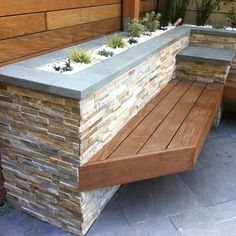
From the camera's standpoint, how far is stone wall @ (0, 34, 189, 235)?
1751 mm

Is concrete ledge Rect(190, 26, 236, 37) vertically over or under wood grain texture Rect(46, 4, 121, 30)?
under

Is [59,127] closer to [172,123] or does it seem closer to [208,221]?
[172,123]

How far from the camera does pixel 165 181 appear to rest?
2564 mm

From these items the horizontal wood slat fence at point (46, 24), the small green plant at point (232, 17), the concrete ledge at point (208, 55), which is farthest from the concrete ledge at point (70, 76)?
the small green plant at point (232, 17)

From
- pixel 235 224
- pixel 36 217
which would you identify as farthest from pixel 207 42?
pixel 36 217

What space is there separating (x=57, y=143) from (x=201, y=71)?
2109mm

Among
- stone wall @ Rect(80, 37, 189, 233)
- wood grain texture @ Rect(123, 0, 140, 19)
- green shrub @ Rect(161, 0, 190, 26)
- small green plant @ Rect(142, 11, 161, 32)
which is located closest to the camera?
stone wall @ Rect(80, 37, 189, 233)

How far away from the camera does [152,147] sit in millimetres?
2035

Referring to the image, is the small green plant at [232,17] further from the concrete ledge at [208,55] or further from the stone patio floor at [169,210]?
the stone patio floor at [169,210]

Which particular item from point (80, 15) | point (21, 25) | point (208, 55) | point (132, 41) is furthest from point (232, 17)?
point (21, 25)

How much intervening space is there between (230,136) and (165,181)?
3.81 ft

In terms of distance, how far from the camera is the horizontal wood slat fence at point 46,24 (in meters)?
2.03

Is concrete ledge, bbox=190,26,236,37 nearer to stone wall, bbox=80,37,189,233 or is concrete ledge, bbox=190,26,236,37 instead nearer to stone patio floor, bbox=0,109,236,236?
stone wall, bbox=80,37,189,233

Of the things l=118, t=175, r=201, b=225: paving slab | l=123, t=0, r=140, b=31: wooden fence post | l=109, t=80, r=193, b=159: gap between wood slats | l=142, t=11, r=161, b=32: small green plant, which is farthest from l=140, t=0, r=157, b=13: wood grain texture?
l=118, t=175, r=201, b=225: paving slab
